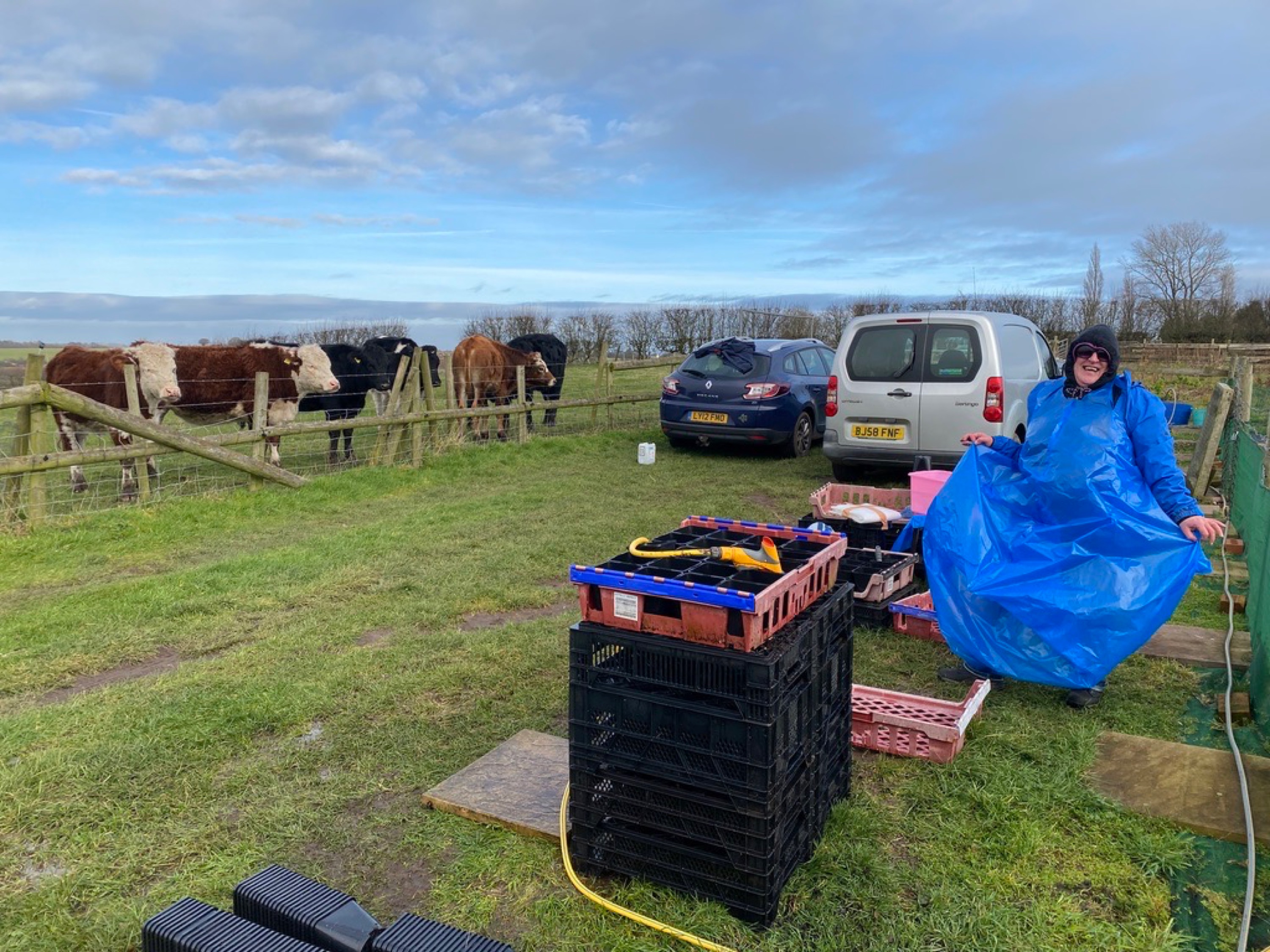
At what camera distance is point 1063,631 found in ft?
12.4

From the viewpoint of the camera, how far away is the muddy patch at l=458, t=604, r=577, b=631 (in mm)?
5090

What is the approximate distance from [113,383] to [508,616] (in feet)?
21.9

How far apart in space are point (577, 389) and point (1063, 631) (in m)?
16.8

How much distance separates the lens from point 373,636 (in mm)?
4891

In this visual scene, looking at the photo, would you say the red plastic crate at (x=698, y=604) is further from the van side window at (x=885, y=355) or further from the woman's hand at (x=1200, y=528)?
the van side window at (x=885, y=355)

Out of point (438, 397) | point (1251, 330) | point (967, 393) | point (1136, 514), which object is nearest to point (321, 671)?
point (1136, 514)

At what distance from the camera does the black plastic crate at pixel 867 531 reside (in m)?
5.86

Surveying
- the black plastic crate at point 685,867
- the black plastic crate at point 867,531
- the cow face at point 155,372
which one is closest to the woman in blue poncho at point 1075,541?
the black plastic crate at point 867,531

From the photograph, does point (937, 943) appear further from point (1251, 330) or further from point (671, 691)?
point (1251, 330)

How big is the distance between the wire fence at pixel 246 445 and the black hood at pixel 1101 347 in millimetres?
Result: 7794

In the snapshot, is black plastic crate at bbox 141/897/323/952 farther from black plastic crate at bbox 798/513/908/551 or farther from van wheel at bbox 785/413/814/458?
van wheel at bbox 785/413/814/458

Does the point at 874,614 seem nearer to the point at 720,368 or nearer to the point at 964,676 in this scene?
the point at 964,676

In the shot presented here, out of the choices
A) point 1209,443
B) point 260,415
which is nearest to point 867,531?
Result: point 1209,443

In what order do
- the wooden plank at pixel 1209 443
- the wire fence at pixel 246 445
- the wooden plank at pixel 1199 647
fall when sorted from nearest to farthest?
the wooden plank at pixel 1199 647, the wire fence at pixel 246 445, the wooden plank at pixel 1209 443
